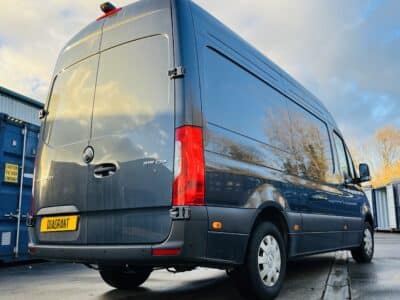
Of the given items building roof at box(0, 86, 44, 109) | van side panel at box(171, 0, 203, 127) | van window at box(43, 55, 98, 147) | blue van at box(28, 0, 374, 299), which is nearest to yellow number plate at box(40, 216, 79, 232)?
blue van at box(28, 0, 374, 299)

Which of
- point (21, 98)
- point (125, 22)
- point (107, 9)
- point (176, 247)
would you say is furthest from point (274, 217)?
point (21, 98)

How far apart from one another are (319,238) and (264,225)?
4.82 ft

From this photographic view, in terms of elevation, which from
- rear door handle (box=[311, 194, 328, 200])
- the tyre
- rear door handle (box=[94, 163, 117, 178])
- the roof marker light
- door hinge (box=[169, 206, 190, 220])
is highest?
the roof marker light

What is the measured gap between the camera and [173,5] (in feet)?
11.4

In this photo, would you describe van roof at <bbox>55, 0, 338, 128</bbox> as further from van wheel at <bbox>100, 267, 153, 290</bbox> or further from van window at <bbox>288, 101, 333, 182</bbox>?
van wheel at <bbox>100, 267, 153, 290</bbox>

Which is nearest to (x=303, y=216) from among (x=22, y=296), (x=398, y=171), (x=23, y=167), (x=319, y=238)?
(x=319, y=238)

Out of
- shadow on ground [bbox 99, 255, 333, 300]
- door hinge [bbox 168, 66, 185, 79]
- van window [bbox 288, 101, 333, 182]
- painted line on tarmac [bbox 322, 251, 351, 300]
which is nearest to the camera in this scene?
door hinge [bbox 168, 66, 185, 79]

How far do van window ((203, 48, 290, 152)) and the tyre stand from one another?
3.08 meters

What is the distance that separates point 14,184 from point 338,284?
5.35m

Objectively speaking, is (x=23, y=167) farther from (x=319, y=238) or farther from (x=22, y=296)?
(x=319, y=238)

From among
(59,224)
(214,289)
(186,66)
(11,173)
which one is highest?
(186,66)

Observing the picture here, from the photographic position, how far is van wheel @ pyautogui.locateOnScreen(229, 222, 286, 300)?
365 centimetres

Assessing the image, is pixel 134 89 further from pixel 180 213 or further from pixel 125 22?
pixel 180 213

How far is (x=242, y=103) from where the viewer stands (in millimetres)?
3945
